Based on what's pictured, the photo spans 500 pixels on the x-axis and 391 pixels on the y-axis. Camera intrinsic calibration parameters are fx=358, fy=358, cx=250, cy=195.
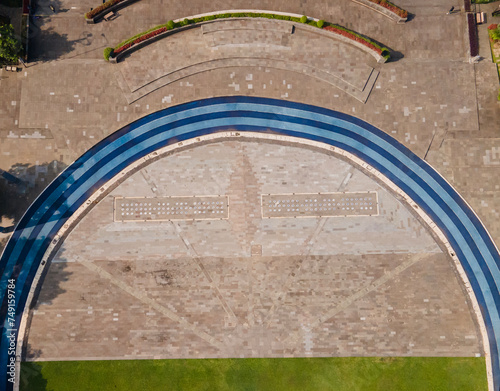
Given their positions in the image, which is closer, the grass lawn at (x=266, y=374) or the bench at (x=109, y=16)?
the grass lawn at (x=266, y=374)

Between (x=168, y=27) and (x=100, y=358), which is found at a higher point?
(x=168, y=27)

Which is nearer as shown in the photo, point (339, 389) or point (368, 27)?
point (339, 389)

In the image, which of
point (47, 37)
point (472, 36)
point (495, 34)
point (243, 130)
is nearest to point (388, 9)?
point (472, 36)

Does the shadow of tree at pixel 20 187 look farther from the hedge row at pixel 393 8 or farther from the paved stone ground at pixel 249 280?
the hedge row at pixel 393 8

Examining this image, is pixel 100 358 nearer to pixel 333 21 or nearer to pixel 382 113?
pixel 382 113

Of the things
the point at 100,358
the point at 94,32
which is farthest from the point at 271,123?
the point at 100,358

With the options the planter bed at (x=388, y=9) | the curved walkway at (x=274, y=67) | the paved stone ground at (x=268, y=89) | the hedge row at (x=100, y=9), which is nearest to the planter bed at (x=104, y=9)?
the hedge row at (x=100, y=9)

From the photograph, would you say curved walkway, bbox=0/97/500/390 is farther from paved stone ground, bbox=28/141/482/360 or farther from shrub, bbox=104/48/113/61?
shrub, bbox=104/48/113/61
